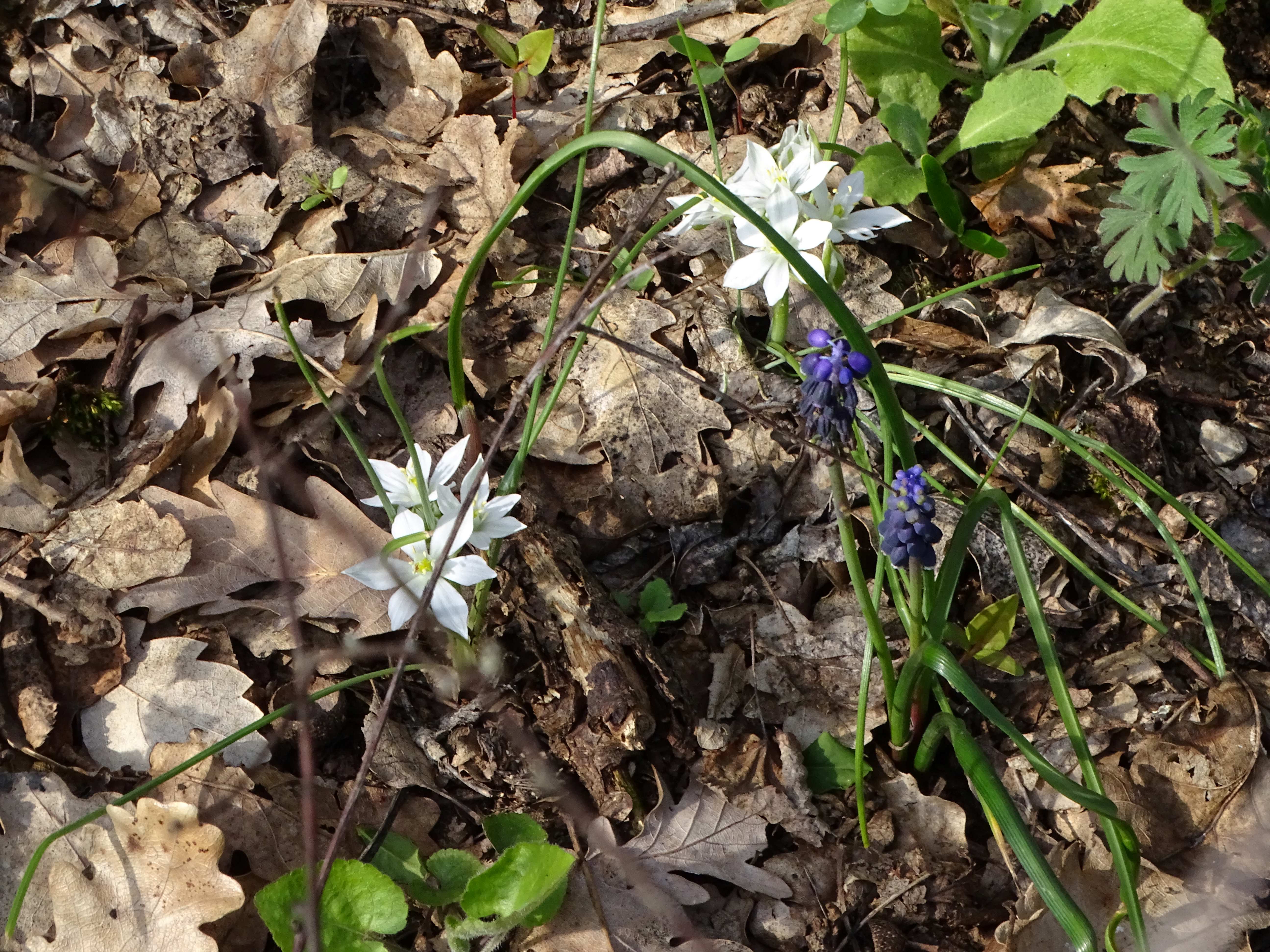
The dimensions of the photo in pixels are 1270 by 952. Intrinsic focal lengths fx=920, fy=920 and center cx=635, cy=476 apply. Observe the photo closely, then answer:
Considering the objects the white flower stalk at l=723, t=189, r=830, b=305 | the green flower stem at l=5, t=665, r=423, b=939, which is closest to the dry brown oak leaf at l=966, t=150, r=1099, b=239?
the white flower stalk at l=723, t=189, r=830, b=305

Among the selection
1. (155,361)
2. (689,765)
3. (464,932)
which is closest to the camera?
(464,932)

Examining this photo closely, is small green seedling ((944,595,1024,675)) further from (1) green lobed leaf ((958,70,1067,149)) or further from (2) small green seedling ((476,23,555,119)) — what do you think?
(2) small green seedling ((476,23,555,119))

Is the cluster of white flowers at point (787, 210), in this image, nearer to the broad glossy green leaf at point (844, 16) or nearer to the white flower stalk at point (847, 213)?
the white flower stalk at point (847, 213)

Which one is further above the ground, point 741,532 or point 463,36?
point 463,36

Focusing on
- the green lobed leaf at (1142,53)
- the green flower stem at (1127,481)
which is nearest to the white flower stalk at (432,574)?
the green flower stem at (1127,481)

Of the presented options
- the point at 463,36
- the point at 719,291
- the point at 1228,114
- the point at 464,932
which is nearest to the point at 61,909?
the point at 464,932

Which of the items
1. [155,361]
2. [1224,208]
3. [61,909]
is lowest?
[61,909]

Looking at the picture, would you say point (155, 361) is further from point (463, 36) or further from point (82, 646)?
point (463, 36)
